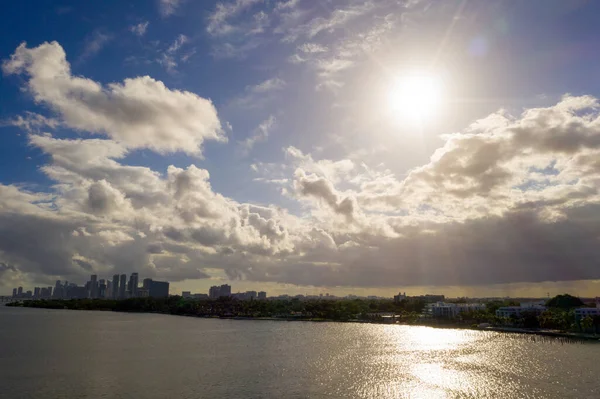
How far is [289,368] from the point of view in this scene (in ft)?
290

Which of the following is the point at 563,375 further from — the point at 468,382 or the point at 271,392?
the point at 271,392

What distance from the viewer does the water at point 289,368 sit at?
68.6 metres

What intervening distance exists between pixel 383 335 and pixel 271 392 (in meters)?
104

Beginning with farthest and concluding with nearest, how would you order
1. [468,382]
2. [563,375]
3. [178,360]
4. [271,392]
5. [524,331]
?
[524,331] → [178,360] → [563,375] → [468,382] → [271,392]

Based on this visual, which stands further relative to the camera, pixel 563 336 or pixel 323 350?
pixel 563 336

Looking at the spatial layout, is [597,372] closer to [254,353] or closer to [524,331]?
[254,353]

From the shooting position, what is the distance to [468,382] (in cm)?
7712

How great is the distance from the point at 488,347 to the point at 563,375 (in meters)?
44.3

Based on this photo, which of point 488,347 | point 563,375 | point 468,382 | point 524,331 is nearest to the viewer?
point 468,382

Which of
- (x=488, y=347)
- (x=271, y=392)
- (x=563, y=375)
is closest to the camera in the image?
(x=271, y=392)

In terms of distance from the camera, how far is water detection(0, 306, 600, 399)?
6862 centimetres

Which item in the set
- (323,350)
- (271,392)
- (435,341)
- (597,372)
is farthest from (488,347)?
(271,392)

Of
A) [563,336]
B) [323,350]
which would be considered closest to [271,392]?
[323,350]

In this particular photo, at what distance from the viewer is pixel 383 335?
16262 cm
